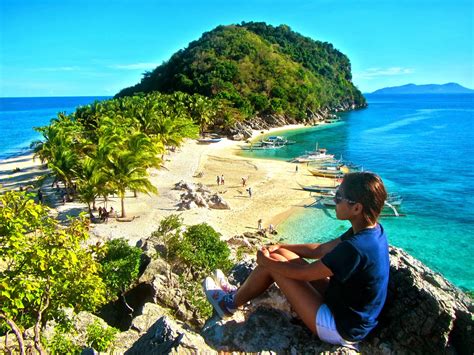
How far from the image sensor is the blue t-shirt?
3.90m

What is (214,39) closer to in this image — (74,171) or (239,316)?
(74,171)

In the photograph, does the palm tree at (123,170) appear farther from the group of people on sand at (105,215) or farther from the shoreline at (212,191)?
the shoreline at (212,191)

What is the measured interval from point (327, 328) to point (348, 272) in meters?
0.77

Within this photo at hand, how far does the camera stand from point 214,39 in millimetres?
105875

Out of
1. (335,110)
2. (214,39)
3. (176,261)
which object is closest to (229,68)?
(214,39)

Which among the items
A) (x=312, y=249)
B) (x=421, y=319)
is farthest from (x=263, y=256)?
(x=421, y=319)

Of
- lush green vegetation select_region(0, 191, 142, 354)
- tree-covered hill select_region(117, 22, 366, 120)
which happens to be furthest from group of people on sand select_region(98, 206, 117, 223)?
tree-covered hill select_region(117, 22, 366, 120)

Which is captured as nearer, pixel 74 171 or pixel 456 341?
pixel 456 341

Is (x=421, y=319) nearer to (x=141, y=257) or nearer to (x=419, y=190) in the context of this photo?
(x=141, y=257)

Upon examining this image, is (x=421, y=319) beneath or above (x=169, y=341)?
above

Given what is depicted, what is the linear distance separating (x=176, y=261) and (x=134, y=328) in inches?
254

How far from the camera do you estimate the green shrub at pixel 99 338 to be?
7.20 m

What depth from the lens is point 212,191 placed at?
104ft

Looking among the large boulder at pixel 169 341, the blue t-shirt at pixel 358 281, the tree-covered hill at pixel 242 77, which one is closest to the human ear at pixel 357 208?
the blue t-shirt at pixel 358 281
